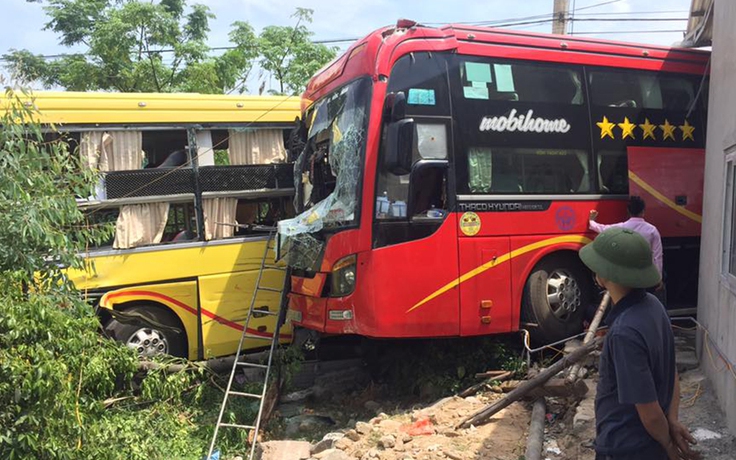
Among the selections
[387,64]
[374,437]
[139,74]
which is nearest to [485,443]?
[374,437]

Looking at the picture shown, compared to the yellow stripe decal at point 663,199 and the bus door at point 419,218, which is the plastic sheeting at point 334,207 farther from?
the yellow stripe decal at point 663,199

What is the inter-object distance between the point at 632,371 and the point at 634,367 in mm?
17

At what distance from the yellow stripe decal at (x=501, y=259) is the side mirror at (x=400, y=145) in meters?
1.20

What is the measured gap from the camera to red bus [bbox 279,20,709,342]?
17.9 ft

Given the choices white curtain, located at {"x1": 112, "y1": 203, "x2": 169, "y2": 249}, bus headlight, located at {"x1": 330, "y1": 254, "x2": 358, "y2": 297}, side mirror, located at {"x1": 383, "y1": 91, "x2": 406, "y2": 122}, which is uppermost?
side mirror, located at {"x1": 383, "y1": 91, "x2": 406, "y2": 122}

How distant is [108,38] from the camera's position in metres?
13.4

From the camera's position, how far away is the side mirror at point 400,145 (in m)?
5.18

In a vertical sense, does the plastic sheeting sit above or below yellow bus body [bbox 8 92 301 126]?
below

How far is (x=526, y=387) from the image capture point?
16.2 feet

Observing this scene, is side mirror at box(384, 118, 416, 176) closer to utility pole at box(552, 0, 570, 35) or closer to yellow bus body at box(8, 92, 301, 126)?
yellow bus body at box(8, 92, 301, 126)

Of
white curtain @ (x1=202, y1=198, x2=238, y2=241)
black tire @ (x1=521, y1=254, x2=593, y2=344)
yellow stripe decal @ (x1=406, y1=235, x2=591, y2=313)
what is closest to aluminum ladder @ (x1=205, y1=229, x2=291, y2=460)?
white curtain @ (x1=202, y1=198, x2=238, y2=241)

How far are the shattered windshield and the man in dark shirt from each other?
320cm

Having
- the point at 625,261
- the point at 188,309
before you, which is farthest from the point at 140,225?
the point at 625,261

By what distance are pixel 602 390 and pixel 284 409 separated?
185 inches
